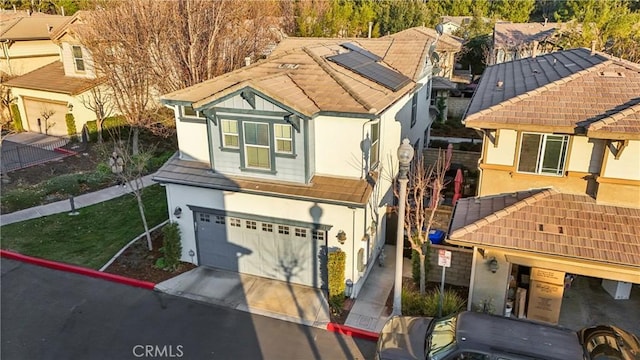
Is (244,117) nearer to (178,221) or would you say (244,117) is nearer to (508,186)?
(178,221)

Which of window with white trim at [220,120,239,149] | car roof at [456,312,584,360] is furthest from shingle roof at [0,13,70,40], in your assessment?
car roof at [456,312,584,360]

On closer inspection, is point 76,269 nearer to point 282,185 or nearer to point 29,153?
point 282,185

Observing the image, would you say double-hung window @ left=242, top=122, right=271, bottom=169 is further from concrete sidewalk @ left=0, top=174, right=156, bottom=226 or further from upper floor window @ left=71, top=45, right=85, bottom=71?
upper floor window @ left=71, top=45, right=85, bottom=71

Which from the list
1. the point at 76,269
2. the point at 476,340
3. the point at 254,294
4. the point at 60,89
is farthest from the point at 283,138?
the point at 60,89

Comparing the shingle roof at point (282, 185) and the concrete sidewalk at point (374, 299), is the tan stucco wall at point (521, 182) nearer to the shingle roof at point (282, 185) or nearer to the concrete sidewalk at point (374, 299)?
the shingle roof at point (282, 185)

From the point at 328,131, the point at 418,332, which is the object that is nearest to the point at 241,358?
the point at 418,332

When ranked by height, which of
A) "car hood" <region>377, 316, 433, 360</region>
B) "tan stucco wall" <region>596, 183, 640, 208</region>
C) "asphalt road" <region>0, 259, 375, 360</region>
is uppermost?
"tan stucco wall" <region>596, 183, 640, 208</region>
